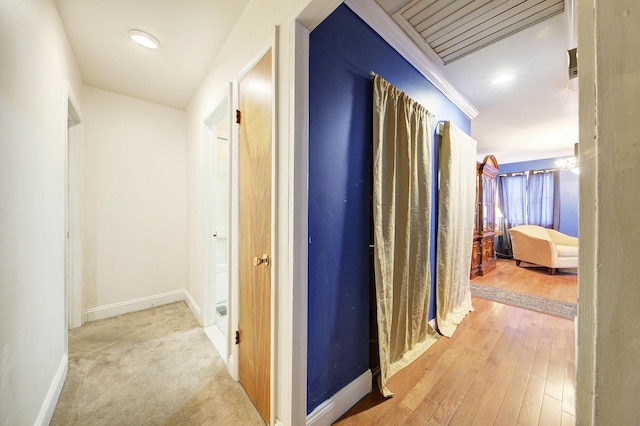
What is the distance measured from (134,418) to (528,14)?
3540 millimetres

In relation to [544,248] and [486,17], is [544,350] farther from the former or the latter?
[544,248]

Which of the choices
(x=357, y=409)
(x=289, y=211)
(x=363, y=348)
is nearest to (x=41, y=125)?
(x=289, y=211)

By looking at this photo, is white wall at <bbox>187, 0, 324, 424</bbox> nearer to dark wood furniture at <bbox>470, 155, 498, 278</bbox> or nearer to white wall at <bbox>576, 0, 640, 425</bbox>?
white wall at <bbox>576, 0, 640, 425</bbox>

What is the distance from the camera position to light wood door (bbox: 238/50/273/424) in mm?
1235

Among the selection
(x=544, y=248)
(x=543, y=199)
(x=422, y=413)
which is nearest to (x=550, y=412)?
(x=422, y=413)

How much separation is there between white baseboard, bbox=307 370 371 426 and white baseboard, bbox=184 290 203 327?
161cm

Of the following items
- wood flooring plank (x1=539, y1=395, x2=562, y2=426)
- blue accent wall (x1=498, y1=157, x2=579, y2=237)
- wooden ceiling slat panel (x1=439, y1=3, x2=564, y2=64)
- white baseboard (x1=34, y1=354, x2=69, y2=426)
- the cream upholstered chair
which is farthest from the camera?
blue accent wall (x1=498, y1=157, x2=579, y2=237)

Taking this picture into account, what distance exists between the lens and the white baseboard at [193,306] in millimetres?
2330

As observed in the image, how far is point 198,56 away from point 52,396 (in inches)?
99.9

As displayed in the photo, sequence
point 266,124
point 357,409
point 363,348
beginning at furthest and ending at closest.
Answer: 1. point 363,348
2. point 357,409
3. point 266,124

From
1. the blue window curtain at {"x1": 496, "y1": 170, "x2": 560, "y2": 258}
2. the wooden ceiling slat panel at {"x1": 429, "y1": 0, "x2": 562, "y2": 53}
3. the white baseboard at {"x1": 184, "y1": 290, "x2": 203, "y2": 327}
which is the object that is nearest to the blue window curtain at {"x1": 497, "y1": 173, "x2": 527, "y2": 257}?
the blue window curtain at {"x1": 496, "y1": 170, "x2": 560, "y2": 258}

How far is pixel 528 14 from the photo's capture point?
5.04ft

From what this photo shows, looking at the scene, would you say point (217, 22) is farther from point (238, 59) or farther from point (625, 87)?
point (625, 87)

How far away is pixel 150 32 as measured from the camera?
167cm
